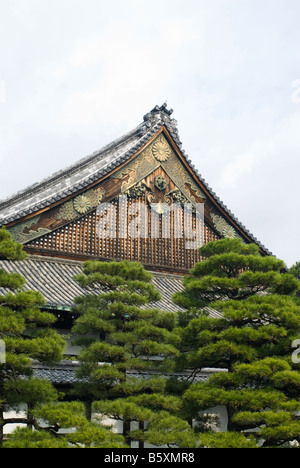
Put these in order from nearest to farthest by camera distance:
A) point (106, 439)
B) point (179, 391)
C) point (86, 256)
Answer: point (106, 439)
point (179, 391)
point (86, 256)

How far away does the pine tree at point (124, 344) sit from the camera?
1063 centimetres

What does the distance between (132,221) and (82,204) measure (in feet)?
6.53

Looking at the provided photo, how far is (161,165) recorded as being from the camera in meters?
20.9

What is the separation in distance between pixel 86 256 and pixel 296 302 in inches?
305

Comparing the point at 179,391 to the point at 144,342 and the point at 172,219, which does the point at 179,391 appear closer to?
the point at 144,342

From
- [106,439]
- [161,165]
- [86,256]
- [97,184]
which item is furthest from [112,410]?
[161,165]

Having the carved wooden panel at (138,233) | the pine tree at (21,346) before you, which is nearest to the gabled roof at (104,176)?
the carved wooden panel at (138,233)

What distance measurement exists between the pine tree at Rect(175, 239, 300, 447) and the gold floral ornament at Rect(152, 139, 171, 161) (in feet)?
28.2

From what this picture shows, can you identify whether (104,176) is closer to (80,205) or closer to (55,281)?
(80,205)

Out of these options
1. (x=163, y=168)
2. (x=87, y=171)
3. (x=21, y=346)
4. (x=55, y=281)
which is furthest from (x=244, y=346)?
(x=87, y=171)

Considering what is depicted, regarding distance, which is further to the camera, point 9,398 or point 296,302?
point 296,302

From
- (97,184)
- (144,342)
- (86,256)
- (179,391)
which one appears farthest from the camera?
(97,184)

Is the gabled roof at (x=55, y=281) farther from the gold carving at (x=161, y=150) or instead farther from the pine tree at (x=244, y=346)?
the gold carving at (x=161, y=150)
